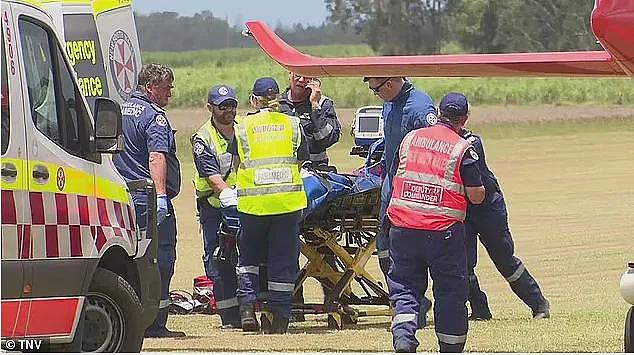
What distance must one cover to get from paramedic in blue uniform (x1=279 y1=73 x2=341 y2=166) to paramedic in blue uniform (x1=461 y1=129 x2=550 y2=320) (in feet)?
4.01

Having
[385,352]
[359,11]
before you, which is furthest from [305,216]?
[359,11]

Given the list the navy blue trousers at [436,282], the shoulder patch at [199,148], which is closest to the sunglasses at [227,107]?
the shoulder patch at [199,148]

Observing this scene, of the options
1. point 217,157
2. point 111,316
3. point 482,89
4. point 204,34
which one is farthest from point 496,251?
point 204,34

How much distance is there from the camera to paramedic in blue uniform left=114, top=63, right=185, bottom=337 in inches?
368

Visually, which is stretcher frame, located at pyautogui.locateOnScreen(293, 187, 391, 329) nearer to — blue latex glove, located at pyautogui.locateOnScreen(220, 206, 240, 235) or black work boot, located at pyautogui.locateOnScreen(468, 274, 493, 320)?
blue latex glove, located at pyautogui.locateOnScreen(220, 206, 240, 235)

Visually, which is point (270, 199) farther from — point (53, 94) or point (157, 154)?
point (53, 94)

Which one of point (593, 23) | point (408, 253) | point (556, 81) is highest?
point (593, 23)

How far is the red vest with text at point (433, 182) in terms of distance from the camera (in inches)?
303

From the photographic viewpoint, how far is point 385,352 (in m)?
8.36

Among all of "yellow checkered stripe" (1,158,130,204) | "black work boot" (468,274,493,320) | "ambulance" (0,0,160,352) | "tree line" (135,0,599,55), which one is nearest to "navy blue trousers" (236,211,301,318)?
"black work boot" (468,274,493,320)

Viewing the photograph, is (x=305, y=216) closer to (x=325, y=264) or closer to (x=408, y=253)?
(x=325, y=264)

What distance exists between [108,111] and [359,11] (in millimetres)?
69809

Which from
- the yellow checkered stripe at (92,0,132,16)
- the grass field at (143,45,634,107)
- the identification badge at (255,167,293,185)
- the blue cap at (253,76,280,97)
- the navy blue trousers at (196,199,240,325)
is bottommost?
the grass field at (143,45,634,107)

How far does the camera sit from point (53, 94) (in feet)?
22.0
